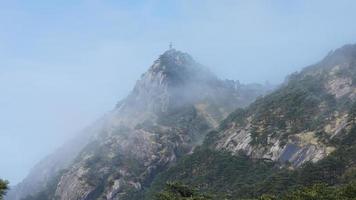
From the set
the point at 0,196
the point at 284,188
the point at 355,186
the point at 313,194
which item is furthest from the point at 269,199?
the point at 284,188

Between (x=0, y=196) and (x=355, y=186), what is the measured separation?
8111 cm

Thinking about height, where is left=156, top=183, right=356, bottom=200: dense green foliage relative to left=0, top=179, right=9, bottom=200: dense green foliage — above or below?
below

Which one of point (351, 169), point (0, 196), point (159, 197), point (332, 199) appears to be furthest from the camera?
point (351, 169)

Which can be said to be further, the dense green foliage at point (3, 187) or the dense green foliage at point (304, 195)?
the dense green foliage at point (304, 195)

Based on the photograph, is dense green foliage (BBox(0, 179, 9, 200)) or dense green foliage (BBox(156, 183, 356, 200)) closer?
dense green foliage (BBox(0, 179, 9, 200))

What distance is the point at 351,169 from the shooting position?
197750 mm

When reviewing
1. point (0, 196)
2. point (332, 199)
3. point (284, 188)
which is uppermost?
point (0, 196)

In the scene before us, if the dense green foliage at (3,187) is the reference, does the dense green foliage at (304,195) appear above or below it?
below

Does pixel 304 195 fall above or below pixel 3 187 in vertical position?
below

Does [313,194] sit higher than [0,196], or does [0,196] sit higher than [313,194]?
[0,196]

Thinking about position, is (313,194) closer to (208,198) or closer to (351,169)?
(208,198)

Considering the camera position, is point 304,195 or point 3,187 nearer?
point 3,187

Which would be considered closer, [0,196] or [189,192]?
[0,196]

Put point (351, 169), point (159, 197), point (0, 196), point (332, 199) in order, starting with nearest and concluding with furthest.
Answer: point (0, 196) < point (332, 199) < point (159, 197) < point (351, 169)
